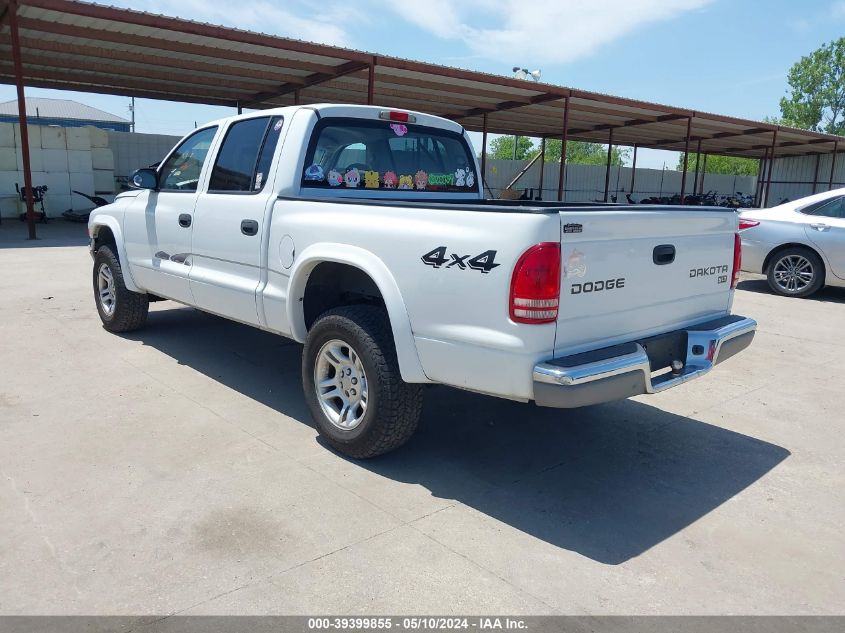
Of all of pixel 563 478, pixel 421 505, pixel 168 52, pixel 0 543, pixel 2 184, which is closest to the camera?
pixel 0 543

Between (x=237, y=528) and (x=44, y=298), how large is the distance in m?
6.27

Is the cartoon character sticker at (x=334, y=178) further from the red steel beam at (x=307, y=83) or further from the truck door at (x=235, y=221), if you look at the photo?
the red steel beam at (x=307, y=83)

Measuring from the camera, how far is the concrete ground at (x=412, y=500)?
2.66 m

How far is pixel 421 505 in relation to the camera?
3.36 meters

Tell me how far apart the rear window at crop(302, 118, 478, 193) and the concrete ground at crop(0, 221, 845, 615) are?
1612 mm

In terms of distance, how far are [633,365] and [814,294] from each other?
8.34 meters

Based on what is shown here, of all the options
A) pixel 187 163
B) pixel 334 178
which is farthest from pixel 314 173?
pixel 187 163

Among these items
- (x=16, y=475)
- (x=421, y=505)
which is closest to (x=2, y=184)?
(x=16, y=475)

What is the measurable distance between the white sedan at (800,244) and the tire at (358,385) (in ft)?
23.6

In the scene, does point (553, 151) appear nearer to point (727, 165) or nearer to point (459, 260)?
point (727, 165)

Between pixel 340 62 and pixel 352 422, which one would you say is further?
pixel 340 62

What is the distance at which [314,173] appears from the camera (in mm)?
4371

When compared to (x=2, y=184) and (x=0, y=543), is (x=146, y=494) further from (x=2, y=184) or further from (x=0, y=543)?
(x=2, y=184)

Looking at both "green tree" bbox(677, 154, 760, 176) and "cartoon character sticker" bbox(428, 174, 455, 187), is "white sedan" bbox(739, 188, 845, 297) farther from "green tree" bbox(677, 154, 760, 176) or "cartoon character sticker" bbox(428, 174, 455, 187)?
"green tree" bbox(677, 154, 760, 176)
